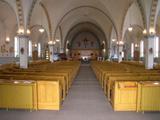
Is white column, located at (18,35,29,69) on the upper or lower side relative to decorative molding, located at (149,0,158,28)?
lower

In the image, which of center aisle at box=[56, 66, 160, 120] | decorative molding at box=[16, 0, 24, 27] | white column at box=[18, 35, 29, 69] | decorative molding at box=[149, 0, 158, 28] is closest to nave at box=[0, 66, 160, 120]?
center aisle at box=[56, 66, 160, 120]

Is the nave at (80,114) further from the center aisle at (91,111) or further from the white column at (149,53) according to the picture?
the white column at (149,53)

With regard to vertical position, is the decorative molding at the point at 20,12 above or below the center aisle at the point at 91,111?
above

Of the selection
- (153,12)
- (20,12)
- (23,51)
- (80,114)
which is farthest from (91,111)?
(20,12)

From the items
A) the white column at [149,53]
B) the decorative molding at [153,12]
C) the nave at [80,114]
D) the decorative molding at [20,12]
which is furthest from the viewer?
the white column at [149,53]

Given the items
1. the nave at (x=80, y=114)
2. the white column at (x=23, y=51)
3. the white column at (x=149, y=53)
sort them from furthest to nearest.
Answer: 1. the white column at (x=23, y=51)
2. the white column at (x=149, y=53)
3. the nave at (x=80, y=114)

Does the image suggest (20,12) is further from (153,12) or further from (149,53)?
(149,53)

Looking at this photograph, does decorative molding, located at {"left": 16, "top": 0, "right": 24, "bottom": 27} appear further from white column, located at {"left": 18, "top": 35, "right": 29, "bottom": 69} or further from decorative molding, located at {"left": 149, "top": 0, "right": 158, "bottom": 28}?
decorative molding, located at {"left": 149, "top": 0, "right": 158, "bottom": 28}

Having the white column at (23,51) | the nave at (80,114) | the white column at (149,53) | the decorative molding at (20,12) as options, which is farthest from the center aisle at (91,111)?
the decorative molding at (20,12)

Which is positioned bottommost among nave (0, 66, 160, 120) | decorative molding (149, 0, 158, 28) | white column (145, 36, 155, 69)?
nave (0, 66, 160, 120)

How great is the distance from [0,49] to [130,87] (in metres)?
25.0

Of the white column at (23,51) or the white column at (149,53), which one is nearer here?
the white column at (149,53)

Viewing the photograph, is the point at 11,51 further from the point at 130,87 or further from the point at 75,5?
the point at 130,87

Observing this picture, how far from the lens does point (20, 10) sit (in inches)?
709
